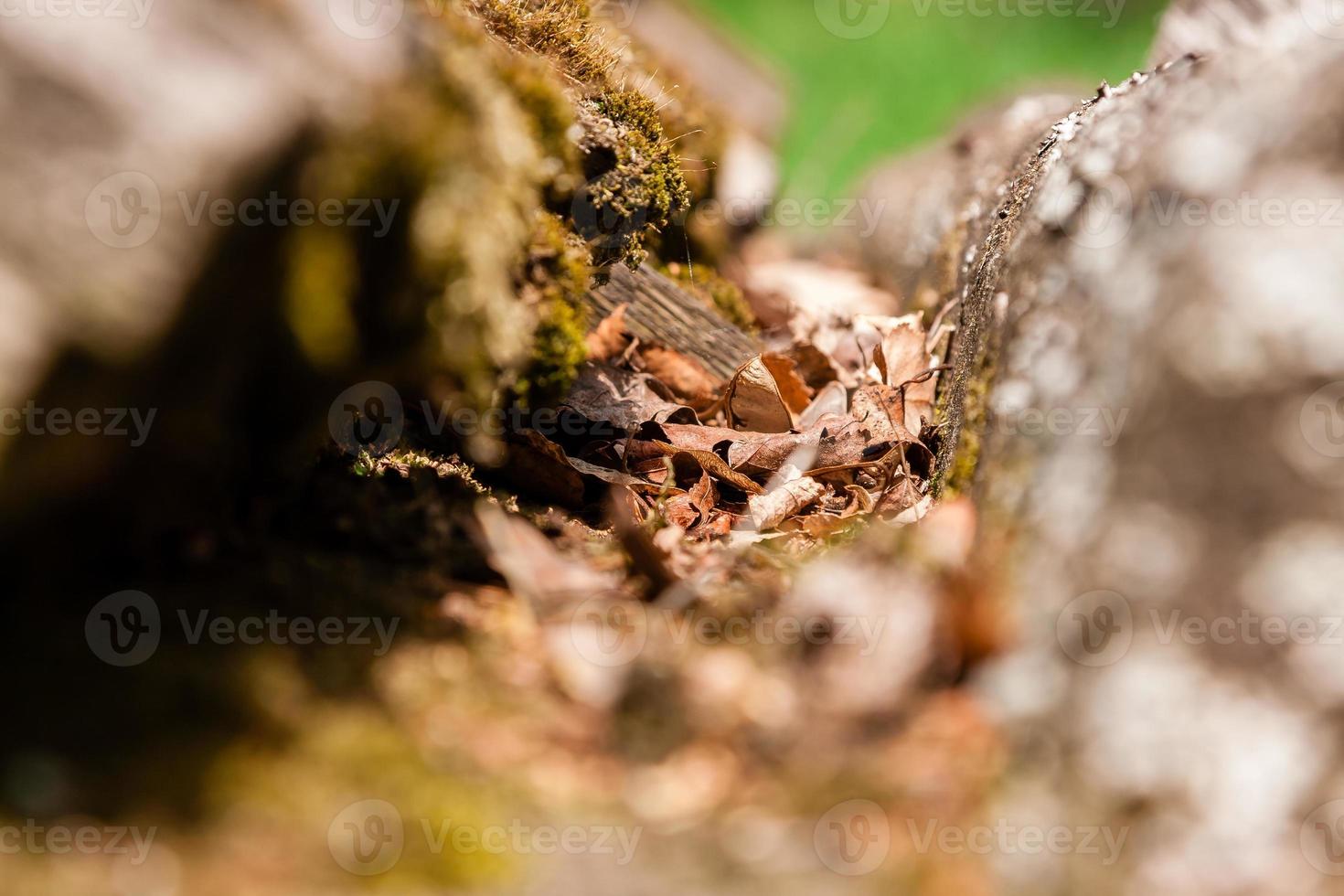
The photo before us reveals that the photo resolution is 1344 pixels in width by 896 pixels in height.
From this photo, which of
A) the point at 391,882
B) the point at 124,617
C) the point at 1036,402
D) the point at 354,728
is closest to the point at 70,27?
the point at 124,617

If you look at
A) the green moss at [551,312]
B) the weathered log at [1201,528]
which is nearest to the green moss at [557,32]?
the green moss at [551,312]

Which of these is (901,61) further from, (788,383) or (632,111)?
(632,111)

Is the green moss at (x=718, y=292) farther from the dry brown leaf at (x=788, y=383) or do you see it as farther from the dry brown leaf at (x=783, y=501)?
the dry brown leaf at (x=783, y=501)

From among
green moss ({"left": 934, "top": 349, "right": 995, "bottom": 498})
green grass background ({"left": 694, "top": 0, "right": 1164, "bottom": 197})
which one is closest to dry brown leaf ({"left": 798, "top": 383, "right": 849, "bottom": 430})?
green moss ({"left": 934, "top": 349, "right": 995, "bottom": 498})

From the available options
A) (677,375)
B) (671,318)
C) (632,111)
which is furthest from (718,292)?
(632,111)

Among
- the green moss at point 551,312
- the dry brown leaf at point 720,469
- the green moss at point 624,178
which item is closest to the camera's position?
the green moss at point 551,312

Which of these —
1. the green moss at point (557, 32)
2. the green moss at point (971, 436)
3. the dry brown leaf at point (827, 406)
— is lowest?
the green moss at point (971, 436)

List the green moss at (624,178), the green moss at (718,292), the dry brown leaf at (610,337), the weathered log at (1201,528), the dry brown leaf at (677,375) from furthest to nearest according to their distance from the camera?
the green moss at (718,292)
the dry brown leaf at (677,375)
the dry brown leaf at (610,337)
the green moss at (624,178)
the weathered log at (1201,528)
